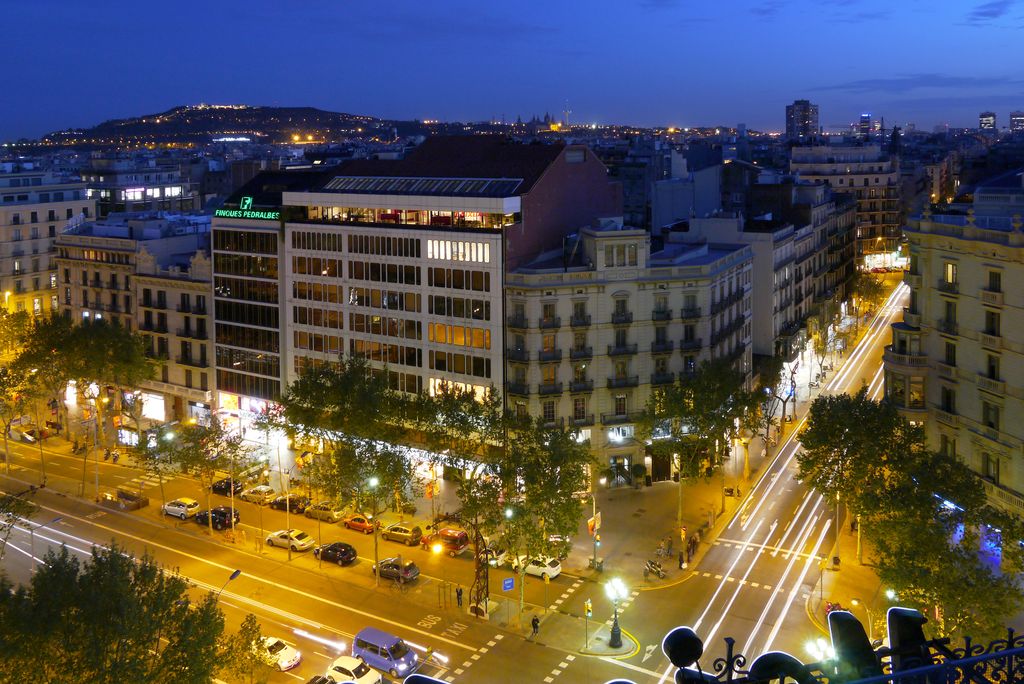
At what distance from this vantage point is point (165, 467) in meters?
75.4

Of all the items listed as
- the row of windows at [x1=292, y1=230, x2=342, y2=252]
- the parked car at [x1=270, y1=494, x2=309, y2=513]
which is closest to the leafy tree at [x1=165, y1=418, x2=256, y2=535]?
the parked car at [x1=270, y1=494, x2=309, y2=513]

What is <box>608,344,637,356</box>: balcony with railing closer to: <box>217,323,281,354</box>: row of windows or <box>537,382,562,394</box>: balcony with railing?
<box>537,382,562,394</box>: balcony with railing

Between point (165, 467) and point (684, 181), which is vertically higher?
point (684, 181)

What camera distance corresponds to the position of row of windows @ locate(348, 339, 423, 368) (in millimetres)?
80125

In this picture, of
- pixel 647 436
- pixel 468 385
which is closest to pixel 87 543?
pixel 468 385

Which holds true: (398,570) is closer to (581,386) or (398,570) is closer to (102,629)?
(581,386)

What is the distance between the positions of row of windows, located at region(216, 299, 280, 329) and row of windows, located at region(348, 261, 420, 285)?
10196mm

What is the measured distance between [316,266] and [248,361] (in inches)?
490

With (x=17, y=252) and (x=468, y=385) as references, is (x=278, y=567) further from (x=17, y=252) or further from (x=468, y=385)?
(x=17, y=252)

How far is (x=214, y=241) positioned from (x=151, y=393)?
17702 mm

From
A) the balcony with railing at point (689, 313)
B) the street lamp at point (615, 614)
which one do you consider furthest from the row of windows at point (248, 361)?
the street lamp at point (615, 614)

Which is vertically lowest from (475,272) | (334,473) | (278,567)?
(278,567)

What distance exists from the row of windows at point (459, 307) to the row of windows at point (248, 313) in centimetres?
1810

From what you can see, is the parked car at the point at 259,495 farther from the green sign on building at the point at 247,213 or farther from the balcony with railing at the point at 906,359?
the balcony with railing at the point at 906,359
